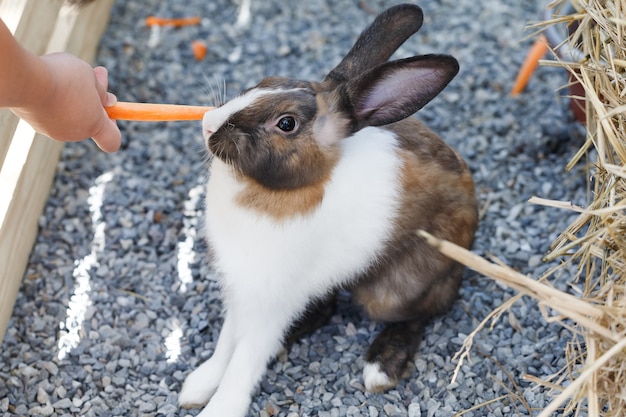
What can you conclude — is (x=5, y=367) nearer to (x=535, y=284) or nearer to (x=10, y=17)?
(x=10, y=17)

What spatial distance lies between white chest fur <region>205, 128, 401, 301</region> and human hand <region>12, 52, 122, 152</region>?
36 cm

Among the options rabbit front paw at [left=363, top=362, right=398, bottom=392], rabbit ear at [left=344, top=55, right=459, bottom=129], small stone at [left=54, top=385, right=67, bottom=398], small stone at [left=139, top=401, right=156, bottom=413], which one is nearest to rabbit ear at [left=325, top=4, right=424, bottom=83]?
rabbit ear at [left=344, top=55, right=459, bottom=129]

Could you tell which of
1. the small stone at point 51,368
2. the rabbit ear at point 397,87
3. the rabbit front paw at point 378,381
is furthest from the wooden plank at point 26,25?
the rabbit front paw at point 378,381

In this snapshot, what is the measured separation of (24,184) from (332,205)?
1.18 m

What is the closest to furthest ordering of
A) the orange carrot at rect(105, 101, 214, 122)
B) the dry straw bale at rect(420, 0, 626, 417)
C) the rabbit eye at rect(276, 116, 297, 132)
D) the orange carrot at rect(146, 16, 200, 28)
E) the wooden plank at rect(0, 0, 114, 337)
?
1. the dry straw bale at rect(420, 0, 626, 417)
2. the rabbit eye at rect(276, 116, 297, 132)
3. the orange carrot at rect(105, 101, 214, 122)
4. the wooden plank at rect(0, 0, 114, 337)
5. the orange carrot at rect(146, 16, 200, 28)

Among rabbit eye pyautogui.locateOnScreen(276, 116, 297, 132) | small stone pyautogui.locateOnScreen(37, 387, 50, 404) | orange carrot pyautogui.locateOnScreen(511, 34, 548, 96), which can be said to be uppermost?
rabbit eye pyautogui.locateOnScreen(276, 116, 297, 132)

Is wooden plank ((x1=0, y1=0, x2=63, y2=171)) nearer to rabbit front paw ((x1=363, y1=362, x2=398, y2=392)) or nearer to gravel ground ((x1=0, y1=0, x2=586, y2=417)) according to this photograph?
gravel ground ((x1=0, y1=0, x2=586, y2=417))

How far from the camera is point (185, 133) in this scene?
3.55 metres

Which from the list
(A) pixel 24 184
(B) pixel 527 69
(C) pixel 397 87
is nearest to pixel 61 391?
(A) pixel 24 184

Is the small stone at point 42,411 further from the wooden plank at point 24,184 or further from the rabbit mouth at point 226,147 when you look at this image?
the rabbit mouth at point 226,147

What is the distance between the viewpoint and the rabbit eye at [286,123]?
222 cm

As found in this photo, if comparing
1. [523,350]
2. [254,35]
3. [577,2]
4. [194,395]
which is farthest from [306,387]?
[254,35]

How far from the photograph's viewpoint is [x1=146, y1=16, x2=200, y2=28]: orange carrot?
13.2 ft

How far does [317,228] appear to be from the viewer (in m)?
2.38
